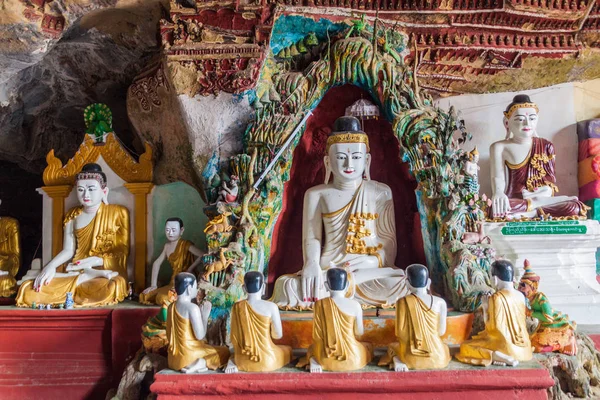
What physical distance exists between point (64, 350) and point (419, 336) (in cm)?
317

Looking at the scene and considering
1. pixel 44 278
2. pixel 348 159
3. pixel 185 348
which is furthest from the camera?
pixel 44 278

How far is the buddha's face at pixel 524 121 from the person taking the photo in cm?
591

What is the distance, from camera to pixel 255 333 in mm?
4121

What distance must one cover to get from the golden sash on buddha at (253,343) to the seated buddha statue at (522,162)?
272 centimetres

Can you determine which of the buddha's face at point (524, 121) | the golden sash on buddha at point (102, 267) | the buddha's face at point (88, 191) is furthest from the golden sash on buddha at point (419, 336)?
the buddha's face at point (88, 191)

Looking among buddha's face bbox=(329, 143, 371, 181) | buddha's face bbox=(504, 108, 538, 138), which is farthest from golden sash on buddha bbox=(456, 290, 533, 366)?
buddha's face bbox=(504, 108, 538, 138)

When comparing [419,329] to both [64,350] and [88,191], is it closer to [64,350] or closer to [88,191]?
[64,350]

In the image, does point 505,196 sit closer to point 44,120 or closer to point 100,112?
point 100,112

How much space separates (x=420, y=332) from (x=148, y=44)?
4058 mm

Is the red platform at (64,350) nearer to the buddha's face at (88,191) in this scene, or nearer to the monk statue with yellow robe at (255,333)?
the buddha's face at (88,191)

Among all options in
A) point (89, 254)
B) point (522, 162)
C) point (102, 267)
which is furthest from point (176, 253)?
point (522, 162)

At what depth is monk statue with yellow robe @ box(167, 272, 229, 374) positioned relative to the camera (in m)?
4.18

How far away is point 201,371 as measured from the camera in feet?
13.6

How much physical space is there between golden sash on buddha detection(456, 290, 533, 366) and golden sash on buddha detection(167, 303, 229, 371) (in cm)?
167
